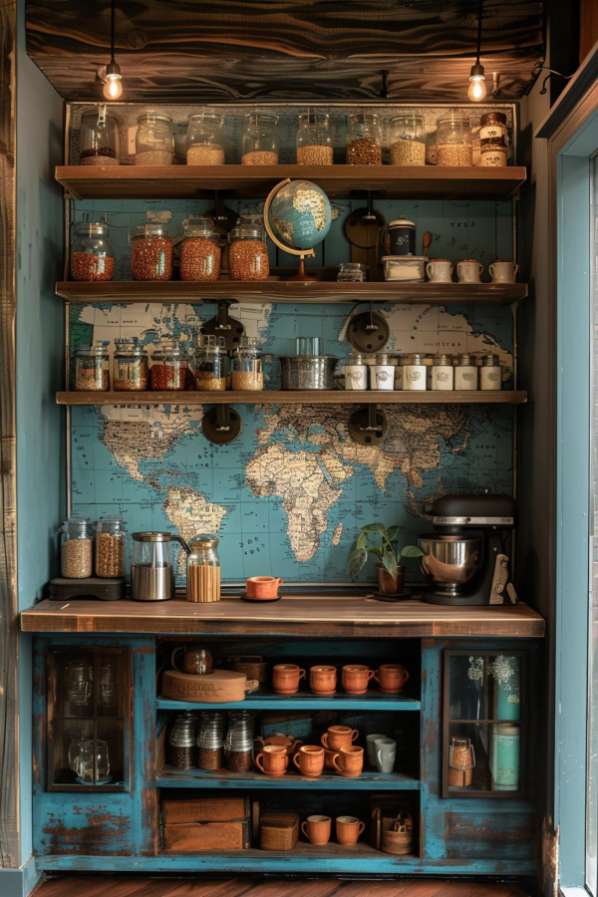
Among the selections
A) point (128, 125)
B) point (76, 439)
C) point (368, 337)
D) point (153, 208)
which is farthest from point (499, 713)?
point (128, 125)

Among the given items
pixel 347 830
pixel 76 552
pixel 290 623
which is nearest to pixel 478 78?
pixel 290 623

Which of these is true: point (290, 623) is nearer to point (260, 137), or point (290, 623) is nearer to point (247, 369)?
point (247, 369)

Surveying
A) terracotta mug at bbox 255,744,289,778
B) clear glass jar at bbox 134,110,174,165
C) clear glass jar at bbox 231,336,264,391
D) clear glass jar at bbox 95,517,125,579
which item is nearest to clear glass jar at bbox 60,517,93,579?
clear glass jar at bbox 95,517,125,579

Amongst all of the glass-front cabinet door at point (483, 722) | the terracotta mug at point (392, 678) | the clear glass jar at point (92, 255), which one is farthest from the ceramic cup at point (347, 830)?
the clear glass jar at point (92, 255)

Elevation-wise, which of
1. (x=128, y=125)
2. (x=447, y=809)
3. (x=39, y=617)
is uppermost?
(x=128, y=125)

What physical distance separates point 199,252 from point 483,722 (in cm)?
183

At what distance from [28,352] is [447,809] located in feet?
6.58

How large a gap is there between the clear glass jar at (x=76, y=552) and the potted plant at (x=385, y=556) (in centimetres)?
92

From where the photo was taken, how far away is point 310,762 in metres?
3.17

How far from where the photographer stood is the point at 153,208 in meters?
3.65

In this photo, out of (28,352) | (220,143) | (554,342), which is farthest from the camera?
(220,143)

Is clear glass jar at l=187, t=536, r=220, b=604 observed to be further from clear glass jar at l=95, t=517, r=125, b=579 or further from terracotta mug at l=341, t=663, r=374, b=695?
terracotta mug at l=341, t=663, r=374, b=695

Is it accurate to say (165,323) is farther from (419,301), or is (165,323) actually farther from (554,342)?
(554,342)

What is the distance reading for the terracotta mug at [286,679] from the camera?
3.26m
